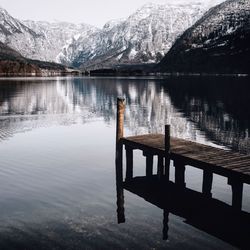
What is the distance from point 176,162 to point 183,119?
38964 mm

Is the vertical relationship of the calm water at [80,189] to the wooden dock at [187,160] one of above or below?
below

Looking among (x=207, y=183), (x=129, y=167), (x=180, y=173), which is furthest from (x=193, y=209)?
(x=129, y=167)

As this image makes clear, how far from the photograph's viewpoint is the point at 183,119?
212ft

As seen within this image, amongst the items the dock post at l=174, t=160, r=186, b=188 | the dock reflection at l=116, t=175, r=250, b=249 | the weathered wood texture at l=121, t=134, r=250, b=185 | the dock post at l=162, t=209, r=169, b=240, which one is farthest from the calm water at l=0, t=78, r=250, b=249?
the weathered wood texture at l=121, t=134, r=250, b=185

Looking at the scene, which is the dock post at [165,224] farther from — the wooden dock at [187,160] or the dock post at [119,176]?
the wooden dock at [187,160]

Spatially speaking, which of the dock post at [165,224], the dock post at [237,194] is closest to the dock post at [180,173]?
the dock post at [237,194]

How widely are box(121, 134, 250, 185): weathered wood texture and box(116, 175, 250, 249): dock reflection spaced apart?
1595 mm

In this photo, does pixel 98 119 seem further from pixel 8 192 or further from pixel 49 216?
pixel 49 216

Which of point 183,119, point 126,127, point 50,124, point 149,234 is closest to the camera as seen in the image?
point 149,234

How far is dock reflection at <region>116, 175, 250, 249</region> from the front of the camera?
63.2 ft

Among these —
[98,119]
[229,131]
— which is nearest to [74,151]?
[229,131]

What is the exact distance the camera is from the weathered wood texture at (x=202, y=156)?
22.3m

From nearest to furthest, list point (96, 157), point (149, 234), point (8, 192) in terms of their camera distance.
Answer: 1. point (149, 234)
2. point (8, 192)
3. point (96, 157)

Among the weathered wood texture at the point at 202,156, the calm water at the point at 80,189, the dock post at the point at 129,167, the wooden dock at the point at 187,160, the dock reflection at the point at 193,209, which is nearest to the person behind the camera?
the calm water at the point at 80,189
